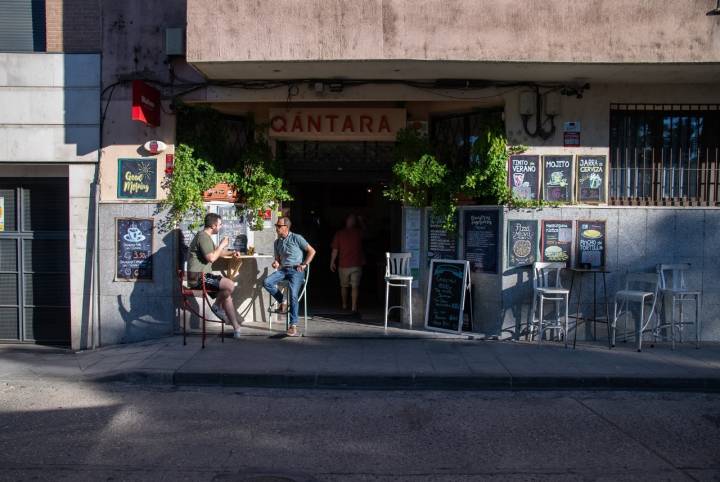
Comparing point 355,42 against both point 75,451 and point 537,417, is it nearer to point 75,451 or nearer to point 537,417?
point 537,417

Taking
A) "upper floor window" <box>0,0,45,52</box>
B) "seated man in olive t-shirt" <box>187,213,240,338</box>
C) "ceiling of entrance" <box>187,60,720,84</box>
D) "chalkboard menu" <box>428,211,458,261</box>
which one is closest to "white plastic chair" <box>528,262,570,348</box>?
"chalkboard menu" <box>428,211,458,261</box>

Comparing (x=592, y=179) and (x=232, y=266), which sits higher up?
(x=592, y=179)

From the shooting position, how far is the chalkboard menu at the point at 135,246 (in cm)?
964

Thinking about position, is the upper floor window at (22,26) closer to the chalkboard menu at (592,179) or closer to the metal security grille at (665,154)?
the chalkboard menu at (592,179)

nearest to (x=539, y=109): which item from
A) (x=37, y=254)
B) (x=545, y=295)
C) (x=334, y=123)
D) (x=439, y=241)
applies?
(x=439, y=241)

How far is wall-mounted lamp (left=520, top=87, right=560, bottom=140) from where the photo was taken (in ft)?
30.7

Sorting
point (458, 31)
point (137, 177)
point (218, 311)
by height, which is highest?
point (458, 31)

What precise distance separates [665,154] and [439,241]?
3.74m

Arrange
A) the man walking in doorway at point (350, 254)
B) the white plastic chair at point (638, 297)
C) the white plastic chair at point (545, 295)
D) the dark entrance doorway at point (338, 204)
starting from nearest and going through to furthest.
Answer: the white plastic chair at point (638, 297) < the white plastic chair at point (545, 295) < the dark entrance doorway at point (338, 204) < the man walking in doorway at point (350, 254)

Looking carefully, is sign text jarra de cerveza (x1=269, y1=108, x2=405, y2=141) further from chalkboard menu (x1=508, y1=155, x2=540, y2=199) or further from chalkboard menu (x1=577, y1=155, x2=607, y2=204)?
chalkboard menu (x1=577, y1=155, x2=607, y2=204)

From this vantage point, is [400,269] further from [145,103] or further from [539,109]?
[145,103]

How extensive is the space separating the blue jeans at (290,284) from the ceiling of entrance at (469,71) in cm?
291

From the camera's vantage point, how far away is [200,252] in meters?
8.70

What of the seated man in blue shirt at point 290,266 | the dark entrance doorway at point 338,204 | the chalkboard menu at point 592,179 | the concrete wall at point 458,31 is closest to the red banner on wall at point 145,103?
the concrete wall at point 458,31
